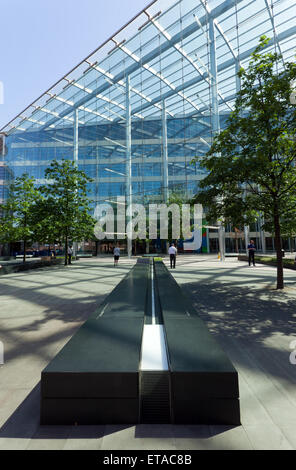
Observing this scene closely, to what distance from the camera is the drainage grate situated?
2.14 meters

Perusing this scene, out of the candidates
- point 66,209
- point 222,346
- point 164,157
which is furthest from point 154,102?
point 222,346

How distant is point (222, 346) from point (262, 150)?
613cm

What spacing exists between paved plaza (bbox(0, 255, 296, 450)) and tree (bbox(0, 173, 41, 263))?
8354 mm

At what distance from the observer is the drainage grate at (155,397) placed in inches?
84.3

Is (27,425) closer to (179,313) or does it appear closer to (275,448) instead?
(275,448)

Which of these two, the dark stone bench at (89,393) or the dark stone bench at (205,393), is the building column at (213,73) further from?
the dark stone bench at (89,393)

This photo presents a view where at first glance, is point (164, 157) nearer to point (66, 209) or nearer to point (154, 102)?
point (154, 102)

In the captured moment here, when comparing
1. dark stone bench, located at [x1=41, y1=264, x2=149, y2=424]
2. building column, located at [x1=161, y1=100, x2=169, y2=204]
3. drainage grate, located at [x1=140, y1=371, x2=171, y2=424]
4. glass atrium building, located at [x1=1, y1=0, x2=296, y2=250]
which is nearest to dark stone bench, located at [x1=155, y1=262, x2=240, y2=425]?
drainage grate, located at [x1=140, y1=371, x2=171, y2=424]

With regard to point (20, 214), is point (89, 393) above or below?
below

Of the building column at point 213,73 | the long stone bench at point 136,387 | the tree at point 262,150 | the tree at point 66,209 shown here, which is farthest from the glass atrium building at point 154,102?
the long stone bench at point 136,387

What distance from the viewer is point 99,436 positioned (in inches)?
75.5

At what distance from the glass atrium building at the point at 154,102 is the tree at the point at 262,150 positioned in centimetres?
1978

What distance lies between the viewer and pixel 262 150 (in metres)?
7.23
